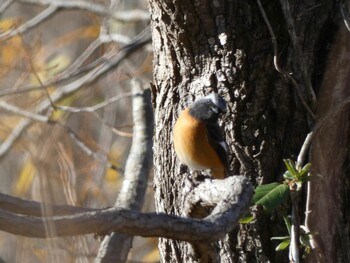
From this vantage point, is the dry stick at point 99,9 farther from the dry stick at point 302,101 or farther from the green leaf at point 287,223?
the green leaf at point 287,223

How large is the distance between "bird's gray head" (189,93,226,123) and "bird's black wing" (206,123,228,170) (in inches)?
1.4

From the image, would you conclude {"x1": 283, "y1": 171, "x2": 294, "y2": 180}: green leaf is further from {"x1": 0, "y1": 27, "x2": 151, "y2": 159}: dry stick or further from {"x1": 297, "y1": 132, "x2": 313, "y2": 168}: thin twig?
{"x1": 0, "y1": 27, "x2": 151, "y2": 159}: dry stick

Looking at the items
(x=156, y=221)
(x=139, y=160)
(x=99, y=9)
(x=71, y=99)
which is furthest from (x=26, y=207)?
(x=99, y=9)

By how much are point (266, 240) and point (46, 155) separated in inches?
39.4

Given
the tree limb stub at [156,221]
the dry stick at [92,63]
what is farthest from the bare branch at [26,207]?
Answer: the dry stick at [92,63]

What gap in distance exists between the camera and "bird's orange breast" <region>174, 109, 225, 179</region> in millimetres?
2988

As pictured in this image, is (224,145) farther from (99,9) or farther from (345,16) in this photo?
(99,9)

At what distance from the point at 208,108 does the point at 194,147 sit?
0.91 ft

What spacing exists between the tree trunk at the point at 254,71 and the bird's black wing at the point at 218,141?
0.05 metres

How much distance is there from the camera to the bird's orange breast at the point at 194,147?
2988 mm

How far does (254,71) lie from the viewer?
293cm

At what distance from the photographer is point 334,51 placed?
296 centimetres

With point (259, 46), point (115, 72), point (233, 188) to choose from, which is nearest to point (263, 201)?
point (233, 188)

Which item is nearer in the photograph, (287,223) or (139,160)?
(287,223)
